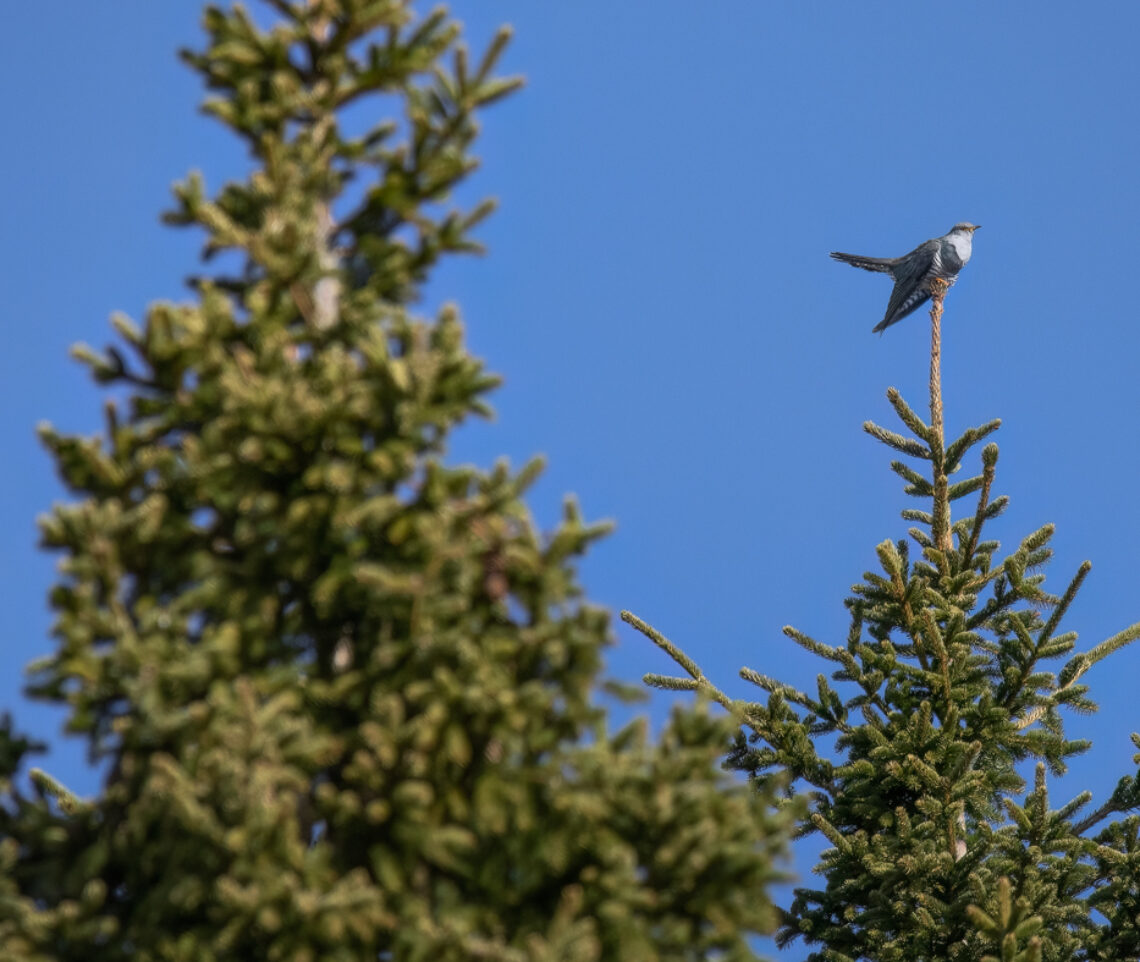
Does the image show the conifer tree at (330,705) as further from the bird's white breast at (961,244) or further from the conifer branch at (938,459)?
the bird's white breast at (961,244)

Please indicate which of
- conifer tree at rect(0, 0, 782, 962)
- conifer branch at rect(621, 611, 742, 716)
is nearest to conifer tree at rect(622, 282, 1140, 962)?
conifer branch at rect(621, 611, 742, 716)

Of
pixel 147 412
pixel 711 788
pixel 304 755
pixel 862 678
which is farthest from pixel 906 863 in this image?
pixel 147 412

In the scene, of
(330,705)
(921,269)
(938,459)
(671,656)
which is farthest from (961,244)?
(330,705)

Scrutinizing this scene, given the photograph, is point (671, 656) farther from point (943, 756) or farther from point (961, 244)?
point (961, 244)

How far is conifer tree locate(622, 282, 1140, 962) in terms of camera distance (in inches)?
387

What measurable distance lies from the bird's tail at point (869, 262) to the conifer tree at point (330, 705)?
843 centimetres

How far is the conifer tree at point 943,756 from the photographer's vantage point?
983cm

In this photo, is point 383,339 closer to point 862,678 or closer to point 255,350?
point 255,350

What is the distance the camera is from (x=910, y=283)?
13.7 m

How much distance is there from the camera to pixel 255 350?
22.5ft

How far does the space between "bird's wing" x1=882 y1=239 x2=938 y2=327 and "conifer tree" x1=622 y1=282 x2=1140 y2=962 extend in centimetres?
174

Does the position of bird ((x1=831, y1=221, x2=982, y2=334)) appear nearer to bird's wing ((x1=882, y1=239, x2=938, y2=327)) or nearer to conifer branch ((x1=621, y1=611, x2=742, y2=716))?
bird's wing ((x1=882, y1=239, x2=938, y2=327))

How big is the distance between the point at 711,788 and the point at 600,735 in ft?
1.73

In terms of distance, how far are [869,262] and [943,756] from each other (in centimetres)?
579
